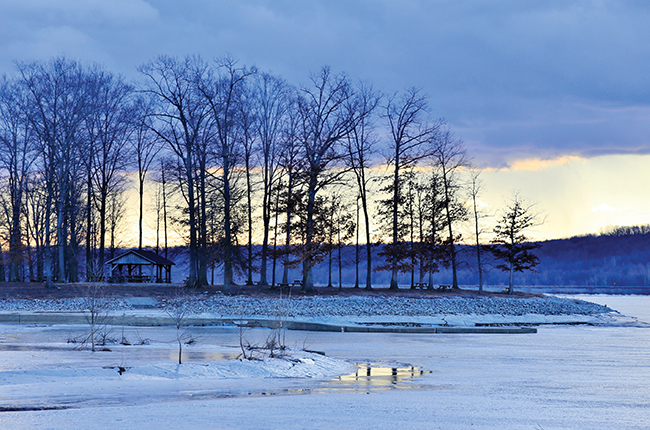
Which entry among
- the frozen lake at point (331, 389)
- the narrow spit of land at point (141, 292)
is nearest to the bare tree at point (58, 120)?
the narrow spit of land at point (141, 292)

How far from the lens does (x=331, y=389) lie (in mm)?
11641

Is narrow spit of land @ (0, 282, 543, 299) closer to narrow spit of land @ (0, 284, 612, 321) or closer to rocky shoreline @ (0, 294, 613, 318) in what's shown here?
narrow spit of land @ (0, 284, 612, 321)

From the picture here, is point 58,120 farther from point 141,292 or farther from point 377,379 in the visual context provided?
point 377,379

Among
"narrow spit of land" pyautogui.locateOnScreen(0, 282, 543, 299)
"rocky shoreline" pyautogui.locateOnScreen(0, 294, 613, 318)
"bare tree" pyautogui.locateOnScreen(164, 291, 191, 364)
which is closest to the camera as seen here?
"bare tree" pyautogui.locateOnScreen(164, 291, 191, 364)

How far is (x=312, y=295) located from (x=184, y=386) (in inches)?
1381

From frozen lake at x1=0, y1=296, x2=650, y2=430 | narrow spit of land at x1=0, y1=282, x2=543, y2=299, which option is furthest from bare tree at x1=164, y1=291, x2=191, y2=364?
frozen lake at x1=0, y1=296, x2=650, y2=430

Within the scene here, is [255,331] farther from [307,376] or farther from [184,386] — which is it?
[184,386]

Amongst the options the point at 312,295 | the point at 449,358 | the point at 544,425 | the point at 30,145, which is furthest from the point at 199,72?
the point at 544,425

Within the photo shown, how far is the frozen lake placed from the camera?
8820 mm

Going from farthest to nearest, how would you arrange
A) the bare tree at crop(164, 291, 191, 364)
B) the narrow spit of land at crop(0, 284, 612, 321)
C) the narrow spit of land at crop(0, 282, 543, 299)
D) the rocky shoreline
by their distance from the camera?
1. the narrow spit of land at crop(0, 282, 543, 299)
2. the narrow spit of land at crop(0, 284, 612, 321)
3. the rocky shoreline
4. the bare tree at crop(164, 291, 191, 364)

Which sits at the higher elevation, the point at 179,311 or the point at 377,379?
the point at 179,311

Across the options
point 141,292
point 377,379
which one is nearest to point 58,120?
point 141,292

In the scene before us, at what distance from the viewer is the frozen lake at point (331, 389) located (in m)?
8.82

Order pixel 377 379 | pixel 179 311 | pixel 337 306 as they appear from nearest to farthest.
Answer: pixel 377 379 < pixel 179 311 < pixel 337 306
